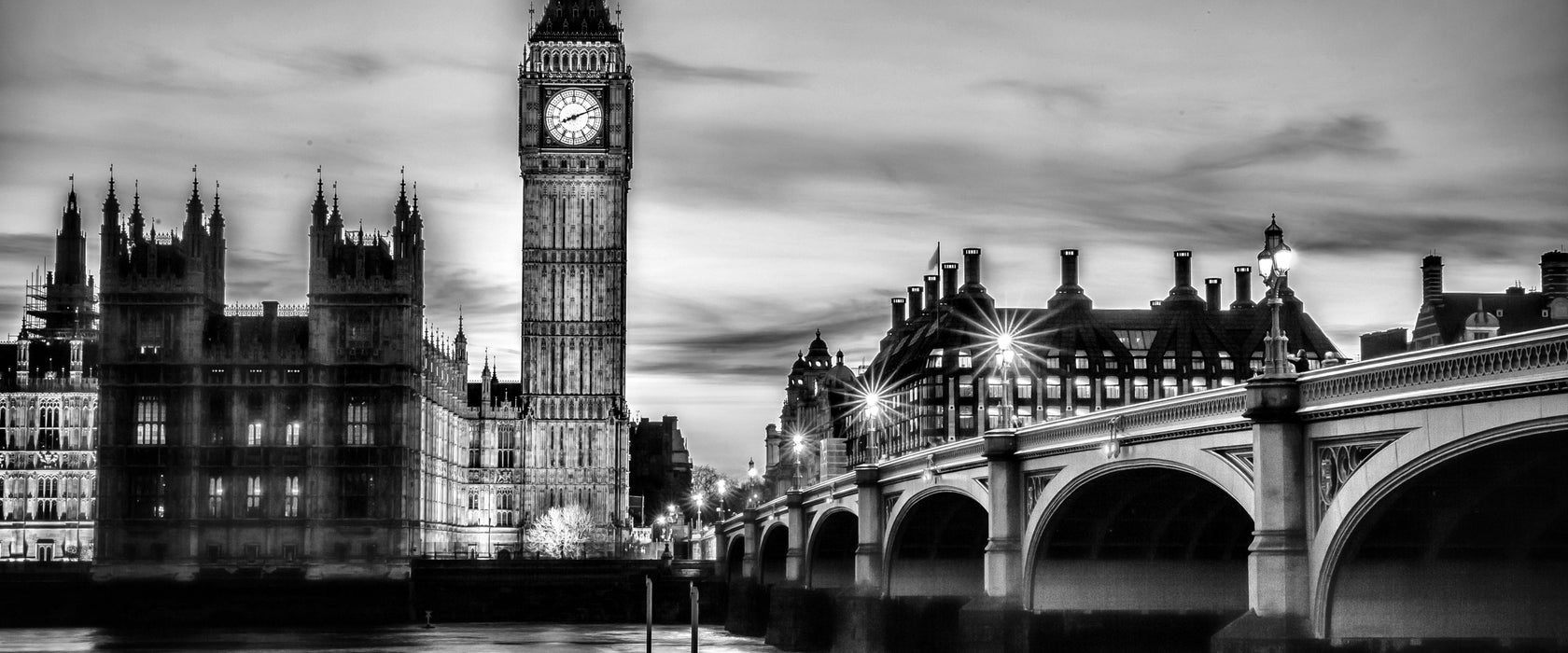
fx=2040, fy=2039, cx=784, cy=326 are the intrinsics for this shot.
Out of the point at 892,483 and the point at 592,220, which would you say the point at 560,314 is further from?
the point at 892,483

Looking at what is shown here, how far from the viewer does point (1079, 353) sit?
160 m

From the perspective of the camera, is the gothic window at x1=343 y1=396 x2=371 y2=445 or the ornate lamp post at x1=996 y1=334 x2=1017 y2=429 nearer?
the ornate lamp post at x1=996 y1=334 x2=1017 y2=429

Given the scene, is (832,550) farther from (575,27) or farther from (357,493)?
(575,27)

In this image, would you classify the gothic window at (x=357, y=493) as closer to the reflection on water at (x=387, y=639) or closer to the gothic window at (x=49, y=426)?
the reflection on water at (x=387, y=639)

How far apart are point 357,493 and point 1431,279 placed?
7064 cm

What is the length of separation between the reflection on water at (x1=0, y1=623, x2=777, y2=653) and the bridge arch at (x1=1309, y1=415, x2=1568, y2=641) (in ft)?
172

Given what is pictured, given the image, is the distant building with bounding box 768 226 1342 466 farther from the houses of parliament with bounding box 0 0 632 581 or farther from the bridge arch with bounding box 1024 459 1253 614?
the bridge arch with bounding box 1024 459 1253 614

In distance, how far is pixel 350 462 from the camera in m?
130

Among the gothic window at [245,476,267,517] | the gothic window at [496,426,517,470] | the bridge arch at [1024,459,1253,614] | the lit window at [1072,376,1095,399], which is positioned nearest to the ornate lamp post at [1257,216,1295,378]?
the bridge arch at [1024,459,1253,614]

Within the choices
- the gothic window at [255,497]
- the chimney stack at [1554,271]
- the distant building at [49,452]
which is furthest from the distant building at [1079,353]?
the chimney stack at [1554,271]

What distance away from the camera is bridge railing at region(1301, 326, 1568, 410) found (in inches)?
985

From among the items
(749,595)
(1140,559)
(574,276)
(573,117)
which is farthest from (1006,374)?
(573,117)

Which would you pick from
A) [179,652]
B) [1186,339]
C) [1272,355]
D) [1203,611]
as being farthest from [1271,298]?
[1186,339]

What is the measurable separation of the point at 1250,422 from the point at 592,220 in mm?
133688
